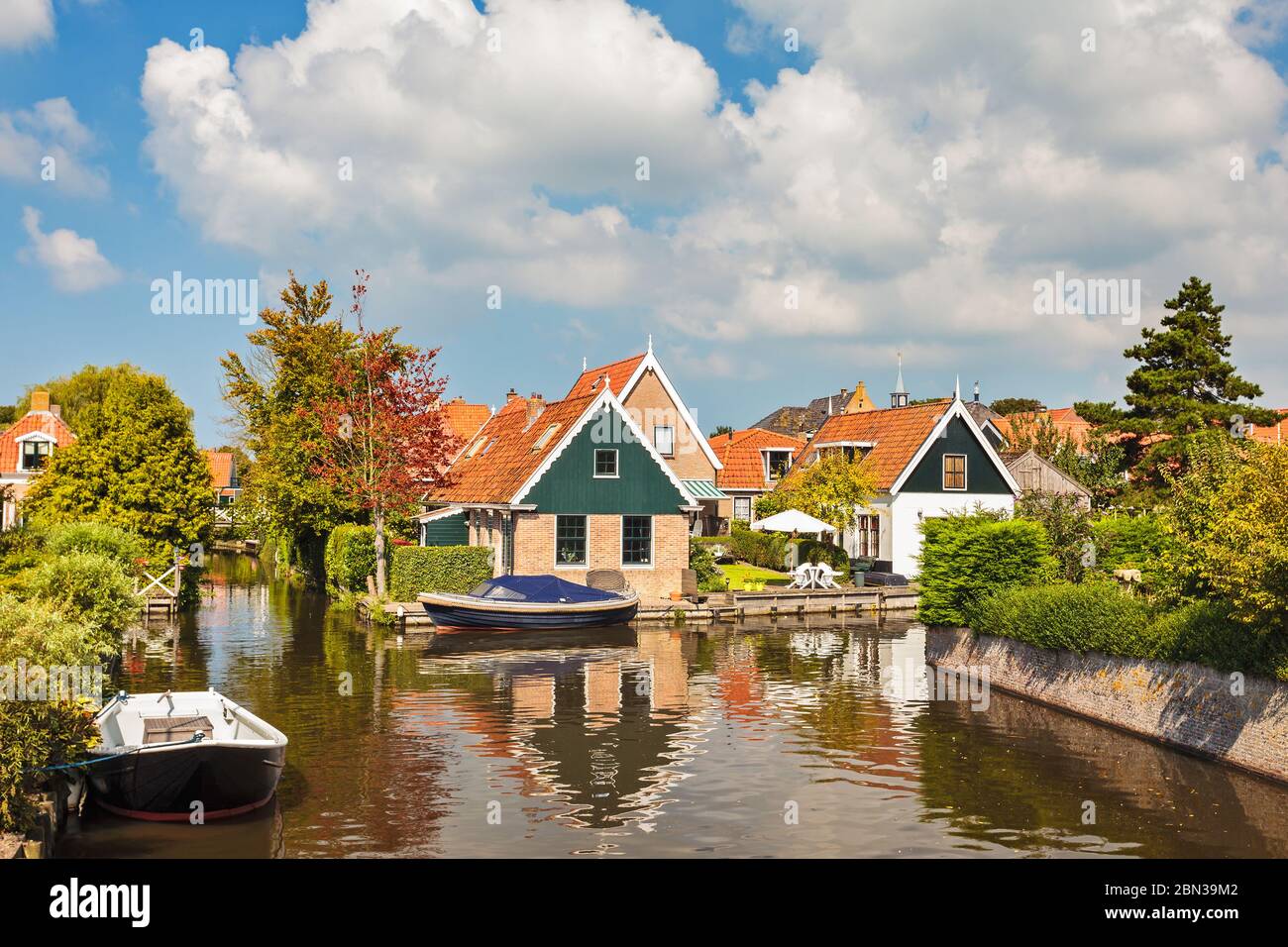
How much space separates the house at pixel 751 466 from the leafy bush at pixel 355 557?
23.1 meters

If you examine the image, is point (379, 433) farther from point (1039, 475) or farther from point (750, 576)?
point (1039, 475)

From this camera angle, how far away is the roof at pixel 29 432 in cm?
6506

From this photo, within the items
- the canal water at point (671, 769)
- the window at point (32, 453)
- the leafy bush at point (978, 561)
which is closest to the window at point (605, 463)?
the canal water at point (671, 769)

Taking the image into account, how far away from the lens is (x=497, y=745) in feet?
67.1

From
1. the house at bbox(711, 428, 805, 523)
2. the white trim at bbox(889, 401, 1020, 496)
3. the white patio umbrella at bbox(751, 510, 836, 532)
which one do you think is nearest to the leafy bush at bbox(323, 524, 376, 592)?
the white patio umbrella at bbox(751, 510, 836, 532)

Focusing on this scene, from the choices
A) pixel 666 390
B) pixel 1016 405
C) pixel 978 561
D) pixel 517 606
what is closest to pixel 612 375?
pixel 666 390

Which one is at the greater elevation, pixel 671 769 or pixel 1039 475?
pixel 1039 475

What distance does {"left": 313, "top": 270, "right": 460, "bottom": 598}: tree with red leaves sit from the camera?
43.1m

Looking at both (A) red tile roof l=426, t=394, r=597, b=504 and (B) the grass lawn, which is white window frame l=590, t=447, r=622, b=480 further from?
(B) the grass lawn

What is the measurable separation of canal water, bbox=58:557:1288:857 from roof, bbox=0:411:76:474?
41685mm

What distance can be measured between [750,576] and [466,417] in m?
35.3

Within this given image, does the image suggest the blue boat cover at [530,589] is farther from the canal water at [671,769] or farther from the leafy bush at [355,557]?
the leafy bush at [355,557]

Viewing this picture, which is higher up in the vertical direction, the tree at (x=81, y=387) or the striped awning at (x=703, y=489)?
the tree at (x=81, y=387)

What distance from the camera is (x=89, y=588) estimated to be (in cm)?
2412
